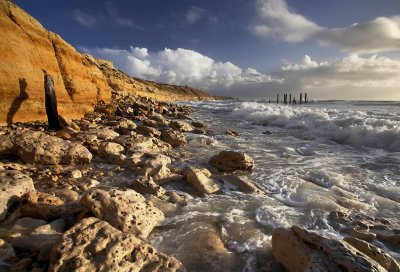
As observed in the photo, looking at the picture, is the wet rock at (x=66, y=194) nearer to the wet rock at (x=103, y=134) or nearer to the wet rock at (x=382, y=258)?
the wet rock at (x=103, y=134)

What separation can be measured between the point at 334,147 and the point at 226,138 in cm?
384

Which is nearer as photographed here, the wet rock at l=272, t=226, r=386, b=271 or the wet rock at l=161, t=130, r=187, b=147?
the wet rock at l=272, t=226, r=386, b=271

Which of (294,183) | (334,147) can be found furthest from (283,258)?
(334,147)

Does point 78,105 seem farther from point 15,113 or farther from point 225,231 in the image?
point 225,231

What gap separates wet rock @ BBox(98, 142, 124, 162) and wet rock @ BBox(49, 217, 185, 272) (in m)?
3.44

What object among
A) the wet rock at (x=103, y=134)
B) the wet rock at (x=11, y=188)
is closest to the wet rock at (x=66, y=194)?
the wet rock at (x=11, y=188)

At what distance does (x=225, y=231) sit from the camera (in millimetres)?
3381

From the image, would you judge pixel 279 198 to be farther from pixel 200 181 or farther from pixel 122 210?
pixel 122 210

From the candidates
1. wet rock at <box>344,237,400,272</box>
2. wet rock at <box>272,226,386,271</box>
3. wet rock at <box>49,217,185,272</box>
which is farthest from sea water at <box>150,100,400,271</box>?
wet rock at <box>344,237,400,272</box>

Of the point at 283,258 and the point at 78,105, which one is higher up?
the point at 78,105

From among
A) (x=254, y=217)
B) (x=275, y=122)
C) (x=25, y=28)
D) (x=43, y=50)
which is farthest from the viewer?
(x=275, y=122)

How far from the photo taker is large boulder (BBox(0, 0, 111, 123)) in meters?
6.69

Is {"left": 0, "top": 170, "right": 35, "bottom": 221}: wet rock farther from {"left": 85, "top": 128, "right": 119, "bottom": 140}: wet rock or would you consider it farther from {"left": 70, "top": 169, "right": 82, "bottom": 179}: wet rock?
{"left": 85, "top": 128, "right": 119, "bottom": 140}: wet rock

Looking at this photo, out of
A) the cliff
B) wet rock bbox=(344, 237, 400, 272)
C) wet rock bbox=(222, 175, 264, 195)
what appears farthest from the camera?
the cliff
